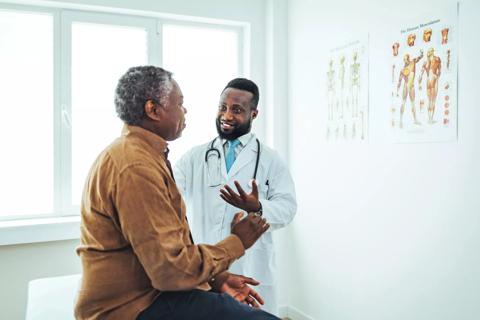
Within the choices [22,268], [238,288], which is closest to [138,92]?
[238,288]

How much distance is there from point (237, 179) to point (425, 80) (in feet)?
3.35

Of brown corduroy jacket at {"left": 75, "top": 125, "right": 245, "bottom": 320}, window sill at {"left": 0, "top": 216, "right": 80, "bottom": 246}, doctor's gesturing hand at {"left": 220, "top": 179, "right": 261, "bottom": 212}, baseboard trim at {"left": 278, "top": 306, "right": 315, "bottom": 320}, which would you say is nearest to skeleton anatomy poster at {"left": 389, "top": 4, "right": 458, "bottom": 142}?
doctor's gesturing hand at {"left": 220, "top": 179, "right": 261, "bottom": 212}

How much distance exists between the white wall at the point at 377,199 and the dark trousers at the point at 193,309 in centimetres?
127

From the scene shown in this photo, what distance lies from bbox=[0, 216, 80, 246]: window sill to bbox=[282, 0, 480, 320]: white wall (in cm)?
153

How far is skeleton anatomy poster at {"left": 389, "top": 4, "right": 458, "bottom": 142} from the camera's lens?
2.00 m

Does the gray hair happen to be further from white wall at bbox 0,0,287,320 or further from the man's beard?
white wall at bbox 0,0,287,320

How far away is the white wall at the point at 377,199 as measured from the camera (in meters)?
1.95

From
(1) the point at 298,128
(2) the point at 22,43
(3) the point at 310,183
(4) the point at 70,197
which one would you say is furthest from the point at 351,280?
(2) the point at 22,43

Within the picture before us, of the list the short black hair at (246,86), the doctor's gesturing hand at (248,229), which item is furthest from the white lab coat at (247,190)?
the doctor's gesturing hand at (248,229)

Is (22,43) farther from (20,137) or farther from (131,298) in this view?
(131,298)

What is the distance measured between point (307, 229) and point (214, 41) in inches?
61.1

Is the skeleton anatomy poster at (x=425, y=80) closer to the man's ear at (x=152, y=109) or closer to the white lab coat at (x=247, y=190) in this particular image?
the white lab coat at (x=247, y=190)

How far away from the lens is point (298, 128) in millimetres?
3174

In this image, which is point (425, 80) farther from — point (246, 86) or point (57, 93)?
point (57, 93)
